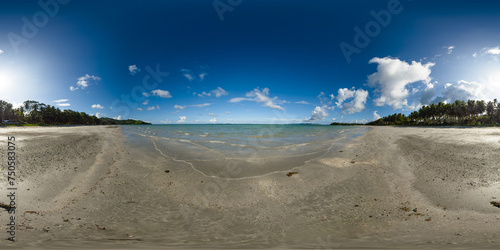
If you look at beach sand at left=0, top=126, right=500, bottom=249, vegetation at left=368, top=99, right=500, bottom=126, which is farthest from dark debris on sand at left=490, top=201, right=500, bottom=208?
vegetation at left=368, top=99, right=500, bottom=126

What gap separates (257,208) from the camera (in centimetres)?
649

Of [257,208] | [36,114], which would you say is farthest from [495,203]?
[36,114]

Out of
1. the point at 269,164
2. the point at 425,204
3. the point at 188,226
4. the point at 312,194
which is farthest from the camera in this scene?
the point at 269,164

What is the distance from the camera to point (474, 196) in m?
7.14

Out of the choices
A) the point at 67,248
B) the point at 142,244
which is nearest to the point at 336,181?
the point at 142,244

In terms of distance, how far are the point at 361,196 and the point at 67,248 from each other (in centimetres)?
1019

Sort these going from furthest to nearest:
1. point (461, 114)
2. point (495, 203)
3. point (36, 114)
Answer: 1. point (36, 114)
2. point (461, 114)
3. point (495, 203)

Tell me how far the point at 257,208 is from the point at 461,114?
13234 cm

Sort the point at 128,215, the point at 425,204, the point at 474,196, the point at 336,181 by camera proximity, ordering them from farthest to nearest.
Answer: the point at 336,181
the point at 474,196
the point at 425,204
the point at 128,215

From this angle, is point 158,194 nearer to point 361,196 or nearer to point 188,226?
point 188,226

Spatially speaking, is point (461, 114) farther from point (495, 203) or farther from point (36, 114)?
point (36, 114)

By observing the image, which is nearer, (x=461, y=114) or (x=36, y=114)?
(x=461, y=114)

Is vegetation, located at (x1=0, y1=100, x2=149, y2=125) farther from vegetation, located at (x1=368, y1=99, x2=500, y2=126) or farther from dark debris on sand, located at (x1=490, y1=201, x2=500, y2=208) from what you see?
vegetation, located at (x1=368, y1=99, x2=500, y2=126)

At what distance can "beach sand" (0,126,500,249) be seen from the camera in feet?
16.2
